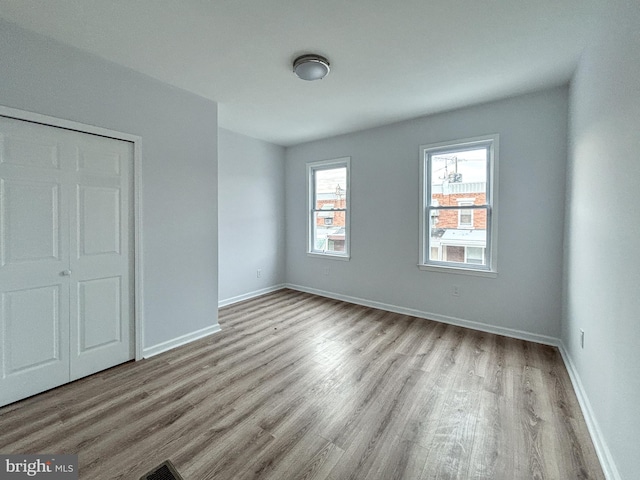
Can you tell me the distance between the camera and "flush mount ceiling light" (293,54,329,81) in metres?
2.28

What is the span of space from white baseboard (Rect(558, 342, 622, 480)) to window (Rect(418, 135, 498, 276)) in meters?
A: 1.24

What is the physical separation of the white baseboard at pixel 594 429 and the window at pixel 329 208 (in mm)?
2930

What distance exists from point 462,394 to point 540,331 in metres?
1.59

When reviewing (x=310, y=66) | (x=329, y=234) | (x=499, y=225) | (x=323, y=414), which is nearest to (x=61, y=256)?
(x=323, y=414)

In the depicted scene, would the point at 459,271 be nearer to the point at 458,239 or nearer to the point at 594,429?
the point at 458,239

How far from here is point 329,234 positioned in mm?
4828

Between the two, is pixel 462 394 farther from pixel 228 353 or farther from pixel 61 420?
pixel 61 420

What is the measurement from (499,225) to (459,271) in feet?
2.34

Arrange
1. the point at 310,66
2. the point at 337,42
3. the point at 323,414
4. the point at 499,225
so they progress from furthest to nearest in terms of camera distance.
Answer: the point at 499,225 < the point at 310,66 < the point at 337,42 < the point at 323,414

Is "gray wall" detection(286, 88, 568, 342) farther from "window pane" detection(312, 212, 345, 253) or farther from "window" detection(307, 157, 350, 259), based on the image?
"window pane" detection(312, 212, 345, 253)

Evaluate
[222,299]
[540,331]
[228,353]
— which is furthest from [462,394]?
[222,299]

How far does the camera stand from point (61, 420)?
1.81 m

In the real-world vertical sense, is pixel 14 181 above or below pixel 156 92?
below

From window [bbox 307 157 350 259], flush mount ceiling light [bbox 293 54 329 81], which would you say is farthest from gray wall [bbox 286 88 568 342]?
flush mount ceiling light [bbox 293 54 329 81]
